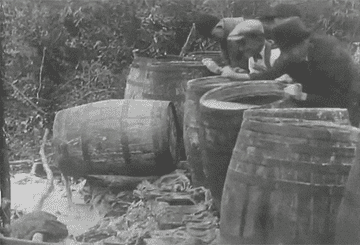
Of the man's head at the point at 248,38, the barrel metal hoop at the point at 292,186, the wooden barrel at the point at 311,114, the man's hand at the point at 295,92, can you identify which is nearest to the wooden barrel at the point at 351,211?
the barrel metal hoop at the point at 292,186

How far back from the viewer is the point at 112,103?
9.48 ft

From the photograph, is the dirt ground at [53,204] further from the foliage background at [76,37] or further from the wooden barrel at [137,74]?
the wooden barrel at [137,74]

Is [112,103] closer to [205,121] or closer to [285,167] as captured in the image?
[205,121]

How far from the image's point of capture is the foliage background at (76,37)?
2211mm

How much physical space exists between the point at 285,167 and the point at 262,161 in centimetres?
5

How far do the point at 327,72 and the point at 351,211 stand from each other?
960 millimetres

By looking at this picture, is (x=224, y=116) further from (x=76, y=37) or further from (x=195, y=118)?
(x=76, y=37)

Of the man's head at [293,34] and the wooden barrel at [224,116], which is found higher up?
the man's head at [293,34]

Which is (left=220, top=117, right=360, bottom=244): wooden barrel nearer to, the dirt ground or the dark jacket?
the dark jacket

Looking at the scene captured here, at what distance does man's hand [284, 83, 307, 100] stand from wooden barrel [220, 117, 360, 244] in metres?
0.51

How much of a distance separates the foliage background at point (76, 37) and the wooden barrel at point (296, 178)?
2.18ft

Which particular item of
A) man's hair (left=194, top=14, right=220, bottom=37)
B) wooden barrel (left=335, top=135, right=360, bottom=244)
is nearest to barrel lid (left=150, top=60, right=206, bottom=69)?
man's hair (left=194, top=14, right=220, bottom=37)

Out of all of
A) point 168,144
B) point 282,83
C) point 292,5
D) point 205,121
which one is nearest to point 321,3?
point 292,5

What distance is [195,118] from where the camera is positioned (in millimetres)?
2420
